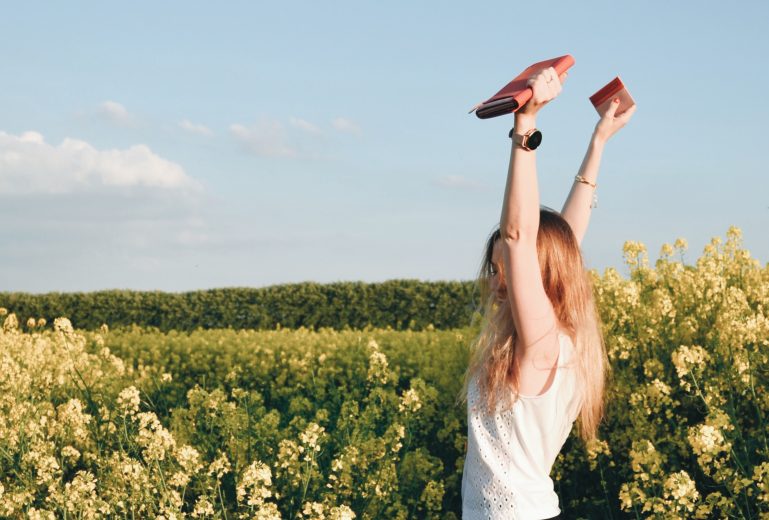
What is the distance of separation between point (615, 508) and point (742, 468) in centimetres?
113

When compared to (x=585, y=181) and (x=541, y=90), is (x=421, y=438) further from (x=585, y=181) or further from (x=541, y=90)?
(x=541, y=90)

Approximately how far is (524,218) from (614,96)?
1.41 metres

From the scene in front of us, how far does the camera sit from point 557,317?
7.48 ft

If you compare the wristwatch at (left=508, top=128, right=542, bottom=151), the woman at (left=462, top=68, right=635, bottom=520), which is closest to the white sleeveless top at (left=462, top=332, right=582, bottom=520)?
the woman at (left=462, top=68, right=635, bottom=520)

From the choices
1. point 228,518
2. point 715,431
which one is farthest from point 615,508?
point 228,518

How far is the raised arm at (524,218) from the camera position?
1.99 meters

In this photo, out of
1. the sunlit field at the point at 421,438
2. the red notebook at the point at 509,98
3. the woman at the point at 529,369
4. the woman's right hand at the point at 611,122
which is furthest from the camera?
the sunlit field at the point at 421,438

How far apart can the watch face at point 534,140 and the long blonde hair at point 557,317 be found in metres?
0.31

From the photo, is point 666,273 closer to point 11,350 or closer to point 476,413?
point 476,413

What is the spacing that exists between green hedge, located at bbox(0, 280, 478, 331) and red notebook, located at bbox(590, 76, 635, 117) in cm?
897

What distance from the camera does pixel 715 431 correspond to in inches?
122

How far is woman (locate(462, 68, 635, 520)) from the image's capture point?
6.80 feet

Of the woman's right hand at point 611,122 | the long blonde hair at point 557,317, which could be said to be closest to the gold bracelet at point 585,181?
the woman's right hand at point 611,122

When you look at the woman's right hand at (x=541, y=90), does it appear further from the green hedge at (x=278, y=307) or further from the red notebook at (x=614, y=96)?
the green hedge at (x=278, y=307)
